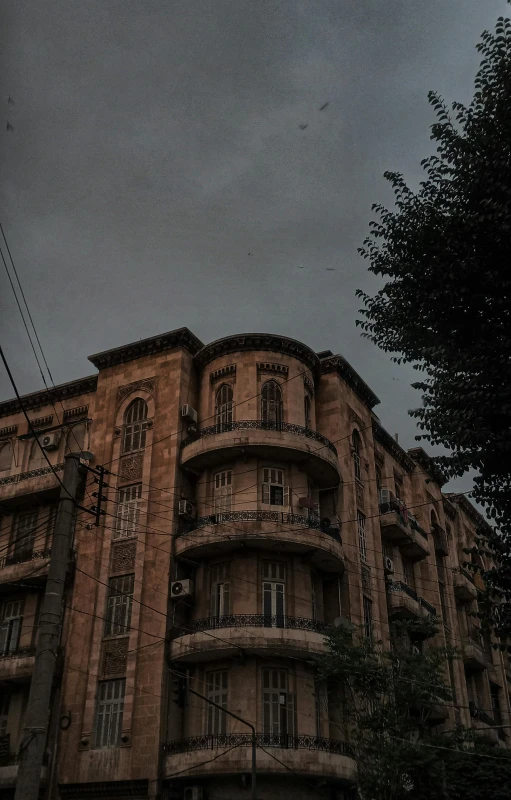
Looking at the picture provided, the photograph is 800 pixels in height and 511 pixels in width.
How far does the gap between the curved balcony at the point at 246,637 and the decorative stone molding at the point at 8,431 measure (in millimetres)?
14130

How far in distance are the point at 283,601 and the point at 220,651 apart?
3.05 m

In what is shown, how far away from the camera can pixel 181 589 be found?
27.4m

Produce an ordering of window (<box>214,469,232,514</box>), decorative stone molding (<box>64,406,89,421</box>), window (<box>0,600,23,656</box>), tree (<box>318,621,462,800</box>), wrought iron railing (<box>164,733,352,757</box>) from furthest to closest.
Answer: decorative stone molding (<box>64,406,89,421</box>) < window (<box>0,600,23,656</box>) < window (<box>214,469,232,514</box>) < wrought iron railing (<box>164,733,352,757</box>) < tree (<box>318,621,462,800</box>)

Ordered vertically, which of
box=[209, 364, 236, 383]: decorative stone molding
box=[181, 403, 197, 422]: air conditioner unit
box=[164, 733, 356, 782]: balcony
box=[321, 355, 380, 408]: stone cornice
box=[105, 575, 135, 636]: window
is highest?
box=[321, 355, 380, 408]: stone cornice

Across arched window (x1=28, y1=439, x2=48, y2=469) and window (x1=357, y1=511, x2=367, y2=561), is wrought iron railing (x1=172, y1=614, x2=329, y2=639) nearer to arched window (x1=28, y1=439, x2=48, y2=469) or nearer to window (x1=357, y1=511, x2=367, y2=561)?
window (x1=357, y1=511, x2=367, y2=561)

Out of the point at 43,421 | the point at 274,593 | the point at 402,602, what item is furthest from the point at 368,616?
the point at 43,421

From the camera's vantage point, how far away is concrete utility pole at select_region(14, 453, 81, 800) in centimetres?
1384

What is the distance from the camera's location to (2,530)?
3347cm

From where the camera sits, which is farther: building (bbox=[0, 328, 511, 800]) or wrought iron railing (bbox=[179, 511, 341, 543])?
wrought iron railing (bbox=[179, 511, 341, 543])

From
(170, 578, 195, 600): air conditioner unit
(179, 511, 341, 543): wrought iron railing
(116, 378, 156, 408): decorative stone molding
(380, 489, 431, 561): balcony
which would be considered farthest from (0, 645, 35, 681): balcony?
(380, 489, 431, 561): balcony

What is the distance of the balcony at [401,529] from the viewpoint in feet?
115

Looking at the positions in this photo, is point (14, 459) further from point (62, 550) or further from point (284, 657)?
point (62, 550)

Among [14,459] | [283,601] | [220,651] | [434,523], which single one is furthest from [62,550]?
[434,523]

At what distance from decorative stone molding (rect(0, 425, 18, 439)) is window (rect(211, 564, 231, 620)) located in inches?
522
